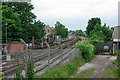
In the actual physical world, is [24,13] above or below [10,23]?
above

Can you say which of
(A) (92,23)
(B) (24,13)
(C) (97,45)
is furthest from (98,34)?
(A) (92,23)

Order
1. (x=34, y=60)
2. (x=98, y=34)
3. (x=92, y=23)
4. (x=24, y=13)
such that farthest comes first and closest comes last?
(x=92, y=23) → (x=98, y=34) → (x=24, y=13) → (x=34, y=60)

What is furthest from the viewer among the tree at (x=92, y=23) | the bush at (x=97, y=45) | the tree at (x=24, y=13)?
the tree at (x=92, y=23)

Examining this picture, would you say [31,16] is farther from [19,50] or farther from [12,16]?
[19,50]

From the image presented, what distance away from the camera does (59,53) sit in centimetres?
681

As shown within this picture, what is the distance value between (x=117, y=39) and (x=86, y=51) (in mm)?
8147

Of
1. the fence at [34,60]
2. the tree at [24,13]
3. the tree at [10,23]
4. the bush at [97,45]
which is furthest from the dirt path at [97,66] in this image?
the tree at [24,13]

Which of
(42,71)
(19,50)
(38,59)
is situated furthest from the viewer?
(42,71)

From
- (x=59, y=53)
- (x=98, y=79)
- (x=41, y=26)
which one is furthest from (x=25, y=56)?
(x=41, y=26)

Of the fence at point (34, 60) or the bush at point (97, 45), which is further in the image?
the bush at point (97, 45)

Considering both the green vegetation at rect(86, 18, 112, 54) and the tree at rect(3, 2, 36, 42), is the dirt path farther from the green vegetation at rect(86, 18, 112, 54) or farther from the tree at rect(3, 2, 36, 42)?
the tree at rect(3, 2, 36, 42)

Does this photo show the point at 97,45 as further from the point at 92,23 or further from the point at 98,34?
the point at 92,23

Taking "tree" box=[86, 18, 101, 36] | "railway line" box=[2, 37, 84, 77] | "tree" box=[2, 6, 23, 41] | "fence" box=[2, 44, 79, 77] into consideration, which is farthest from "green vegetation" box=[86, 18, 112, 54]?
"fence" box=[2, 44, 79, 77]

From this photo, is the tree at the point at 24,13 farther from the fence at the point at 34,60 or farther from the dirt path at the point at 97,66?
the fence at the point at 34,60
